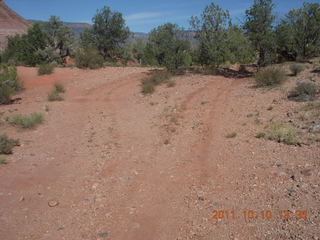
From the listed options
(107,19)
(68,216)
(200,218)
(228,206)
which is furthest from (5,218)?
(107,19)

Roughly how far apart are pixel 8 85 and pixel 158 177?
11441 mm

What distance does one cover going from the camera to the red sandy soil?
3723 millimetres

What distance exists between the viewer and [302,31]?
61.3 feet

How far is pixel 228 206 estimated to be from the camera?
13.3 feet

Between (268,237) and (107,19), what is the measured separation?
2415 cm

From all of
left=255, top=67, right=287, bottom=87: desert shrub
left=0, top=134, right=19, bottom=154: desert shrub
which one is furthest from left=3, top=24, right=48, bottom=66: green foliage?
left=255, top=67, right=287, bottom=87: desert shrub

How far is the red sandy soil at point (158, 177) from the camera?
3.72 m

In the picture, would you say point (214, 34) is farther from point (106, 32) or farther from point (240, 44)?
point (106, 32)

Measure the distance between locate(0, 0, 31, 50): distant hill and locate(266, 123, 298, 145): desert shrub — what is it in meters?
54.4
